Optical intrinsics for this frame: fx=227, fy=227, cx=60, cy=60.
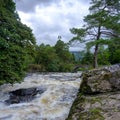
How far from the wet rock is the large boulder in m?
2.90

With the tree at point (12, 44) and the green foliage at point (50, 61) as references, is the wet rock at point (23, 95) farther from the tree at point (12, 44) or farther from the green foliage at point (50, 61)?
the green foliage at point (50, 61)

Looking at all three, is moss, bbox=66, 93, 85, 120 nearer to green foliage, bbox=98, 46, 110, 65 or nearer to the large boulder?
the large boulder

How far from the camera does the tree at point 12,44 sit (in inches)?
342

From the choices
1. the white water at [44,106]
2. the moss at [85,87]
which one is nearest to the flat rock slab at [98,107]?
the moss at [85,87]

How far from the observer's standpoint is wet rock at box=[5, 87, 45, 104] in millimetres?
8656

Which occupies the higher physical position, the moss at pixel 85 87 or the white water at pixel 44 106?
the moss at pixel 85 87

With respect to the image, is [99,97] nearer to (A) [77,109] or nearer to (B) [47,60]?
(A) [77,109]

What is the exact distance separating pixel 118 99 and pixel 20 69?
4913 mm

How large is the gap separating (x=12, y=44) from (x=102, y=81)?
4127mm

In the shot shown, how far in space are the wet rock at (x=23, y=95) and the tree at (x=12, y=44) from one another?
68 cm

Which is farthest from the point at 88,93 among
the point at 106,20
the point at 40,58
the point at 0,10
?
the point at 40,58

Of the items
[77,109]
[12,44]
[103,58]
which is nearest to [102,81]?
[77,109]

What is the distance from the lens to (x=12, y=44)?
355 inches

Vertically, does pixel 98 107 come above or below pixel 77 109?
above
